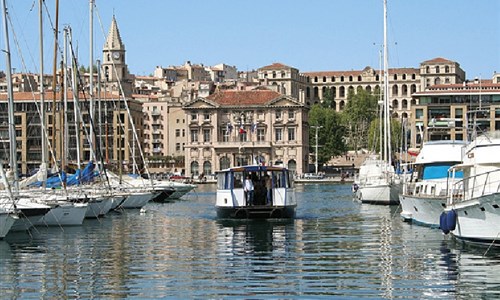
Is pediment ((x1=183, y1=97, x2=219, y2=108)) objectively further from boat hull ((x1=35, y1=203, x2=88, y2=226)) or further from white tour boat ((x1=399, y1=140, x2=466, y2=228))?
boat hull ((x1=35, y1=203, x2=88, y2=226))

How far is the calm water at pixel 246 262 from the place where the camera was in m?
26.7

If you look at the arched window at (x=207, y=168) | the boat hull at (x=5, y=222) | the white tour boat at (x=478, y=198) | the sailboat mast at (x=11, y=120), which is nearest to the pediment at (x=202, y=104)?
the arched window at (x=207, y=168)

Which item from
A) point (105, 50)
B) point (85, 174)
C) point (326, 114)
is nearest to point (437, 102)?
point (326, 114)

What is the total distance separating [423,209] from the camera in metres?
45.8

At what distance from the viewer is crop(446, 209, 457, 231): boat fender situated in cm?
3466

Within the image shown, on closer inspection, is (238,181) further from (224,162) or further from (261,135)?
(224,162)

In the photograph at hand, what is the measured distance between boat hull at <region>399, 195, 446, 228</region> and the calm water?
2.39 feet

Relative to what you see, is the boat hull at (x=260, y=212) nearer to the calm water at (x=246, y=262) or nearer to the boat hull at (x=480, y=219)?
the calm water at (x=246, y=262)

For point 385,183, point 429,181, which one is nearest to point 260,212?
point 429,181

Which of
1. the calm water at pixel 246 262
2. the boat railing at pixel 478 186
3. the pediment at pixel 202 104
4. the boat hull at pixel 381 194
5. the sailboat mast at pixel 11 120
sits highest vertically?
the pediment at pixel 202 104

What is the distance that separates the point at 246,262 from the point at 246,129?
129 metres

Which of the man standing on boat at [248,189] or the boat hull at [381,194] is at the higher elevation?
the man standing on boat at [248,189]

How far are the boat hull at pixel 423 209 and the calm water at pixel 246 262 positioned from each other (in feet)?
2.39

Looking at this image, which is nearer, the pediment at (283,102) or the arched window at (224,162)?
the pediment at (283,102)
